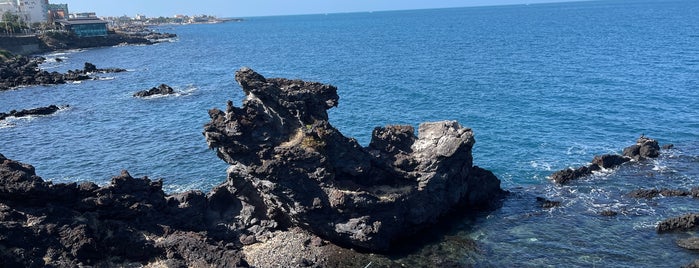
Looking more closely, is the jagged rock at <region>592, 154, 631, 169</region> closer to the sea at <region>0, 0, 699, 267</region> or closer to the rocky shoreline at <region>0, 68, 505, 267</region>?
the sea at <region>0, 0, 699, 267</region>

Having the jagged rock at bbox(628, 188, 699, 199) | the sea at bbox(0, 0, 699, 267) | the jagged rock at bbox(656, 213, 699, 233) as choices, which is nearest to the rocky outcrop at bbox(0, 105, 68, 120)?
the sea at bbox(0, 0, 699, 267)

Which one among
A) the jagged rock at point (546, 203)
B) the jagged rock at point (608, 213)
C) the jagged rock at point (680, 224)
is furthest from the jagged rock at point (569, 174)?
the jagged rock at point (680, 224)

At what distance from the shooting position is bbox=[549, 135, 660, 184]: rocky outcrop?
170ft

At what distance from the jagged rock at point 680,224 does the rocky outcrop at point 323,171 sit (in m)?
14.2

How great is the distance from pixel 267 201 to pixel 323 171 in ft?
17.5

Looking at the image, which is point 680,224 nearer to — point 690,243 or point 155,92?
point 690,243

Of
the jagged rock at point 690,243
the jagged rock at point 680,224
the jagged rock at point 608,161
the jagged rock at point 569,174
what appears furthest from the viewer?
the jagged rock at point 608,161

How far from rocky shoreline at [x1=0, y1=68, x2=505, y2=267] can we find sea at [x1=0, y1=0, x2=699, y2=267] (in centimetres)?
435

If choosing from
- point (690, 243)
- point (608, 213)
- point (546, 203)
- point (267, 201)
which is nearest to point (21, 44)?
point (267, 201)

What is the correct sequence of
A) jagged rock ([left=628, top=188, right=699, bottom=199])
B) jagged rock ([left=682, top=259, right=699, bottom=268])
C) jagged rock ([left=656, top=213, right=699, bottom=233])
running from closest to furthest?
1. jagged rock ([left=682, top=259, right=699, bottom=268])
2. jagged rock ([left=656, top=213, right=699, bottom=233])
3. jagged rock ([left=628, top=188, right=699, bottom=199])

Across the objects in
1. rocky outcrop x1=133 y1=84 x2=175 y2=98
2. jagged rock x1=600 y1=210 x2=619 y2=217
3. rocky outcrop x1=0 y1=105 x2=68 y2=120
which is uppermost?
rocky outcrop x1=133 y1=84 x2=175 y2=98

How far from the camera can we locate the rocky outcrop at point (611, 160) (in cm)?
5194

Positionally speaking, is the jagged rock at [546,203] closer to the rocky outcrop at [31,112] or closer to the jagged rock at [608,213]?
the jagged rock at [608,213]

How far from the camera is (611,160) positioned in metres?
54.3
